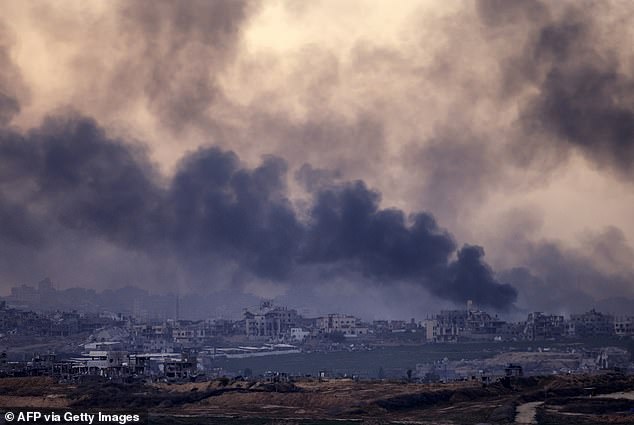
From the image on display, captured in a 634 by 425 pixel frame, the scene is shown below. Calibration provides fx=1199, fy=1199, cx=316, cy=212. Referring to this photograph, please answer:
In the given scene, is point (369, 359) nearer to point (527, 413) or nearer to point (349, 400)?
point (349, 400)

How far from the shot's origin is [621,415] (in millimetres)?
77125

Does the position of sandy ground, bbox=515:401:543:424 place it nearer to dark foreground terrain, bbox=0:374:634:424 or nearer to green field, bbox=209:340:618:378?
dark foreground terrain, bbox=0:374:634:424

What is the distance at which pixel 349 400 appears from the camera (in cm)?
8869

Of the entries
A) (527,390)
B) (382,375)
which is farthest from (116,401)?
(382,375)

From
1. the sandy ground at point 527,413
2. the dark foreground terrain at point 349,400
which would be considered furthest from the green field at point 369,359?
the sandy ground at point 527,413

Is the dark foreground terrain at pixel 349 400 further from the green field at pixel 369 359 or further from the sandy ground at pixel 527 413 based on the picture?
the green field at pixel 369 359

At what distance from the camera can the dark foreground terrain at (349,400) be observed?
79.8 m

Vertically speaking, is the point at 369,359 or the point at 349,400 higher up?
the point at 369,359

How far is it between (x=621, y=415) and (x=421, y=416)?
13547mm

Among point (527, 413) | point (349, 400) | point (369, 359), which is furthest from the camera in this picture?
point (369, 359)

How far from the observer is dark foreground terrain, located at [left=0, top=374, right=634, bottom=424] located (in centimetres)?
7975

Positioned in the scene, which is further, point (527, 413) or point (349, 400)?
point (349, 400)

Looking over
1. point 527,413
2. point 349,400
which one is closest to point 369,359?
point 349,400

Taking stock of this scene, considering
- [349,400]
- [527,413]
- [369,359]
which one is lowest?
[527,413]
